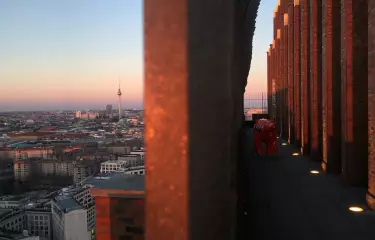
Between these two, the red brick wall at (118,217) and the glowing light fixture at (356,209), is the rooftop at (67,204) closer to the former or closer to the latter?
the glowing light fixture at (356,209)

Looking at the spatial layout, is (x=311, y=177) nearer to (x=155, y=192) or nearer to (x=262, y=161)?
(x=262, y=161)

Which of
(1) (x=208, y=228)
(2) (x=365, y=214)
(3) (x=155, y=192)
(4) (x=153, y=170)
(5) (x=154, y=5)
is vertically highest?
(5) (x=154, y=5)

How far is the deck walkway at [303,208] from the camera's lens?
5.66m

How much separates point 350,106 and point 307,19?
23.0ft

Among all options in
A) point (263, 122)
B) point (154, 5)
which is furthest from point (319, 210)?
point (263, 122)

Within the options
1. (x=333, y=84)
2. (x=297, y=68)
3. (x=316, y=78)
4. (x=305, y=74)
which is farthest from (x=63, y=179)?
(x=333, y=84)

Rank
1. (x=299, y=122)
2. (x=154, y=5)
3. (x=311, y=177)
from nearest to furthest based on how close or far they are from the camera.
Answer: (x=154, y=5) → (x=311, y=177) → (x=299, y=122)

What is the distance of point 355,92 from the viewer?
8.60 meters

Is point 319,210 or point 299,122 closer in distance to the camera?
point 319,210

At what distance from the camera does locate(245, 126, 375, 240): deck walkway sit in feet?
18.6

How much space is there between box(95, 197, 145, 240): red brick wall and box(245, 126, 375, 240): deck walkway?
1759 mm

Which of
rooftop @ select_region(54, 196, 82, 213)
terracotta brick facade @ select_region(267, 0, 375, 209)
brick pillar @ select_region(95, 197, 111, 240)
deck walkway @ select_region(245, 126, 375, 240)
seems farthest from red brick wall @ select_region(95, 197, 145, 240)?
rooftop @ select_region(54, 196, 82, 213)

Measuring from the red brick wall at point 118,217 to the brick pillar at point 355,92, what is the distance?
632cm

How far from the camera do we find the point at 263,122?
566 inches
